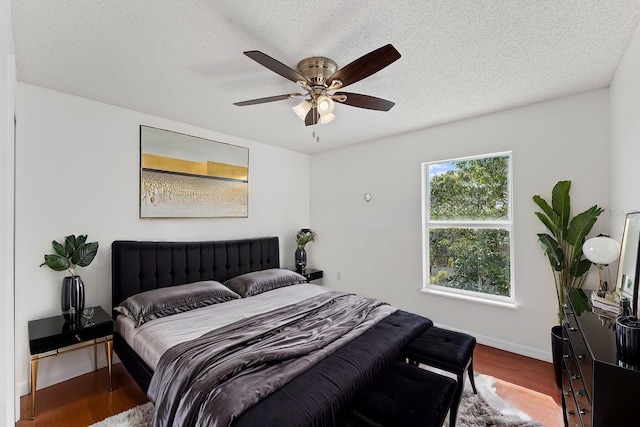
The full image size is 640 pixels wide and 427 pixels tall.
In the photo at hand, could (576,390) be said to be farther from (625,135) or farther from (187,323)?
(187,323)

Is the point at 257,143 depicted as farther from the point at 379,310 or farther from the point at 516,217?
the point at 516,217

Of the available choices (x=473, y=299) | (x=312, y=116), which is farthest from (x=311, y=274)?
(x=312, y=116)

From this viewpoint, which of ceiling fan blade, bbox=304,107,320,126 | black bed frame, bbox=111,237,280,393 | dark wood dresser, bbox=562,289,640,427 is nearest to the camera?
dark wood dresser, bbox=562,289,640,427

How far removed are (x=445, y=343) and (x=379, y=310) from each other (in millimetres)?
615

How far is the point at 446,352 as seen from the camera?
2059 mm

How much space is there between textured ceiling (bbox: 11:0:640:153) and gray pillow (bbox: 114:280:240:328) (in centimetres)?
181

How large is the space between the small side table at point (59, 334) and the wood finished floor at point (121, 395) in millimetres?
111

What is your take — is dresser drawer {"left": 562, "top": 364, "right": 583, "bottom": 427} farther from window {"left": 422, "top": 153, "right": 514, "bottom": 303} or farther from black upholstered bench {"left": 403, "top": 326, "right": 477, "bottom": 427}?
window {"left": 422, "top": 153, "right": 514, "bottom": 303}

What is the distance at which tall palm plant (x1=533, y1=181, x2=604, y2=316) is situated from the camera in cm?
251

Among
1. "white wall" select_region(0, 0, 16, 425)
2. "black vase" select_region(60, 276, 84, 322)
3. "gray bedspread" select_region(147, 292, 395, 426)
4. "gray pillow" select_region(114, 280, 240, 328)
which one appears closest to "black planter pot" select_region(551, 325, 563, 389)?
"gray bedspread" select_region(147, 292, 395, 426)

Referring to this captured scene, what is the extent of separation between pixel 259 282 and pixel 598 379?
2.80 meters

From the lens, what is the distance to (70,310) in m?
2.41

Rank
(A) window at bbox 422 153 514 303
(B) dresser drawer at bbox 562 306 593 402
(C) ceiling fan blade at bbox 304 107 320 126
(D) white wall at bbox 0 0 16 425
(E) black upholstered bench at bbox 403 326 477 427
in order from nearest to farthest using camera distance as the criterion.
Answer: (D) white wall at bbox 0 0 16 425 → (B) dresser drawer at bbox 562 306 593 402 → (E) black upholstered bench at bbox 403 326 477 427 → (C) ceiling fan blade at bbox 304 107 320 126 → (A) window at bbox 422 153 514 303

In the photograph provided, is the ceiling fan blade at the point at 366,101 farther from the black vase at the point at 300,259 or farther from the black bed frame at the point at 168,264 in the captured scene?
the black vase at the point at 300,259
